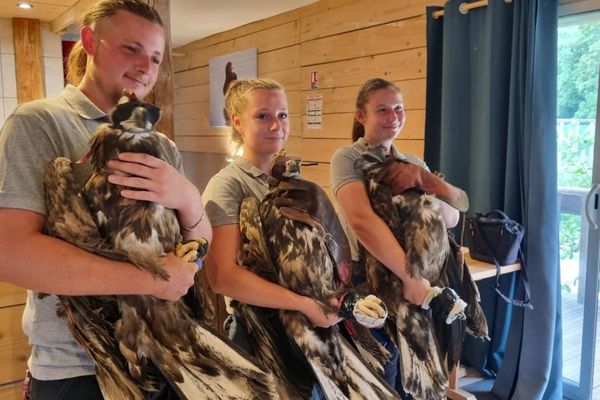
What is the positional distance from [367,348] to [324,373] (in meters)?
0.17

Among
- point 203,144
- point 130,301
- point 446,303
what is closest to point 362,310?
point 446,303

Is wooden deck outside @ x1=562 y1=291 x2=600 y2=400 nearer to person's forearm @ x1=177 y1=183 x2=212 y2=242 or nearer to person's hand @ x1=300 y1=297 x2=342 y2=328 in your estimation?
person's hand @ x1=300 y1=297 x2=342 y2=328

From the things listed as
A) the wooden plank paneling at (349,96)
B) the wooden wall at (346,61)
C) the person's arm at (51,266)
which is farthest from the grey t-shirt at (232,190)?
the wooden plank paneling at (349,96)

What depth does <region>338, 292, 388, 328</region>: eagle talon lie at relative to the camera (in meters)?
1.02

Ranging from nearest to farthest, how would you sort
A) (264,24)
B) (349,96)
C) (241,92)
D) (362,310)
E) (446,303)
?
1. (362,310)
2. (241,92)
3. (446,303)
4. (349,96)
5. (264,24)

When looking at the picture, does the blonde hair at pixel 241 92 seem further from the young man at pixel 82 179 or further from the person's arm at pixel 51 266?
the person's arm at pixel 51 266

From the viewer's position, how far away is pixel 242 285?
1040 mm

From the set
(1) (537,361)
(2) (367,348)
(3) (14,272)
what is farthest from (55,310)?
(1) (537,361)

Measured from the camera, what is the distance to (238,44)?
139 inches

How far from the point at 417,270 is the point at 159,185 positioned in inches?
28.4

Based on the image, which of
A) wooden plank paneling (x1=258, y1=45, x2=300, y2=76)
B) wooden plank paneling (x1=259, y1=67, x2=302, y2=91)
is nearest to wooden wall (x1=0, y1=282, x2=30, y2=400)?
wooden plank paneling (x1=259, y1=67, x2=302, y2=91)

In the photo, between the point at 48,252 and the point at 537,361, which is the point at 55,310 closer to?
the point at 48,252

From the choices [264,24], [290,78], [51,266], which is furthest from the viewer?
[264,24]

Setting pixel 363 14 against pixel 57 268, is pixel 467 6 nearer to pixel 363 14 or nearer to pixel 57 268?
pixel 363 14
